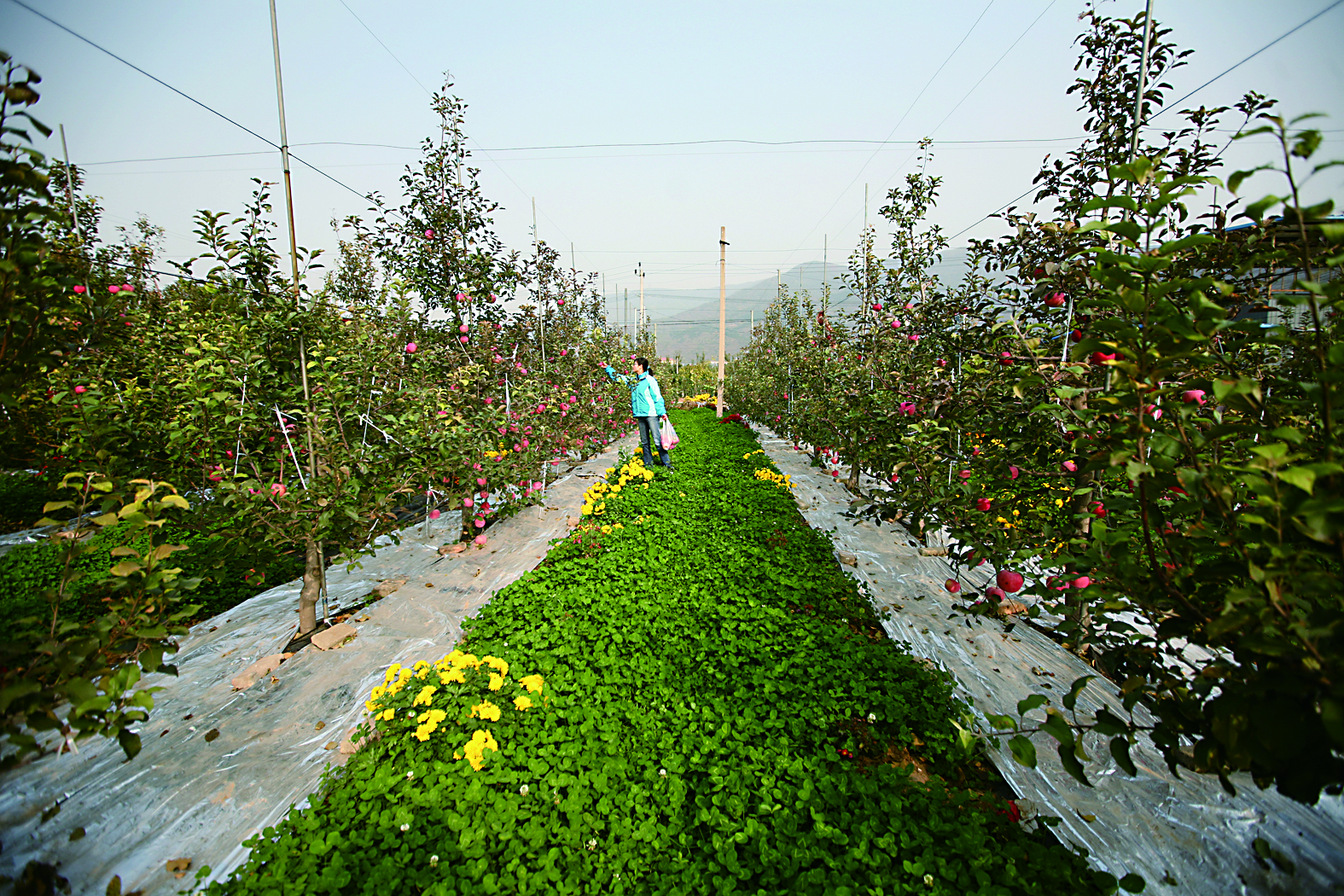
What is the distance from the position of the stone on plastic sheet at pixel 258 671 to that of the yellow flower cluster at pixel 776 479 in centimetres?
548

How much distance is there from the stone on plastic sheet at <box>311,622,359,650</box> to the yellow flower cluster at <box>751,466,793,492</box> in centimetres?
510

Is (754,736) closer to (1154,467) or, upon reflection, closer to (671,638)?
(671,638)

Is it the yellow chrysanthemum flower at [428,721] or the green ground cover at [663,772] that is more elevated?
the yellow chrysanthemum flower at [428,721]

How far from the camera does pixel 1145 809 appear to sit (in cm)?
193

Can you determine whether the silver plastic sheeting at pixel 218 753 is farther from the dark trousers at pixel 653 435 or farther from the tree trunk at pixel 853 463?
the dark trousers at pixel 653 435

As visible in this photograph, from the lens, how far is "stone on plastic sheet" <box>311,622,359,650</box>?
10.3ft

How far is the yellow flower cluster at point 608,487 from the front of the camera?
570 cm

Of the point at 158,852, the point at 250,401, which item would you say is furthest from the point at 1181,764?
the point at 250,401

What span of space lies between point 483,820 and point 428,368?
4.10 meters

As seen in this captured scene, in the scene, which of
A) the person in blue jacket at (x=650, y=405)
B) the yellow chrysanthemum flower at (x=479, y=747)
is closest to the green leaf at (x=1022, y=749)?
the yellow chrysanthemum flower at (x=479, y=747)

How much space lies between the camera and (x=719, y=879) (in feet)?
6.16

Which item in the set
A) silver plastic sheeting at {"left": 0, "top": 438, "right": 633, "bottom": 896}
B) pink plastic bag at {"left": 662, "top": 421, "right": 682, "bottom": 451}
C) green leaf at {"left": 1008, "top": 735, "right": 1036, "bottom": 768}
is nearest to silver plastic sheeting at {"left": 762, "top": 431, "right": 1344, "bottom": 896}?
green leaf at {"left": 1008, "top": 735, "right": 1036, "bottom": 768}

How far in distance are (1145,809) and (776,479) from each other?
201 inches

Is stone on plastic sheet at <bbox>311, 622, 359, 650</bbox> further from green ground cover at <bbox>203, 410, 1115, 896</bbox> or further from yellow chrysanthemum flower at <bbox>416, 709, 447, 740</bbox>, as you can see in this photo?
yellow chrysanthemum flower at <bbox>416, 709, 447, 740</bbox>
